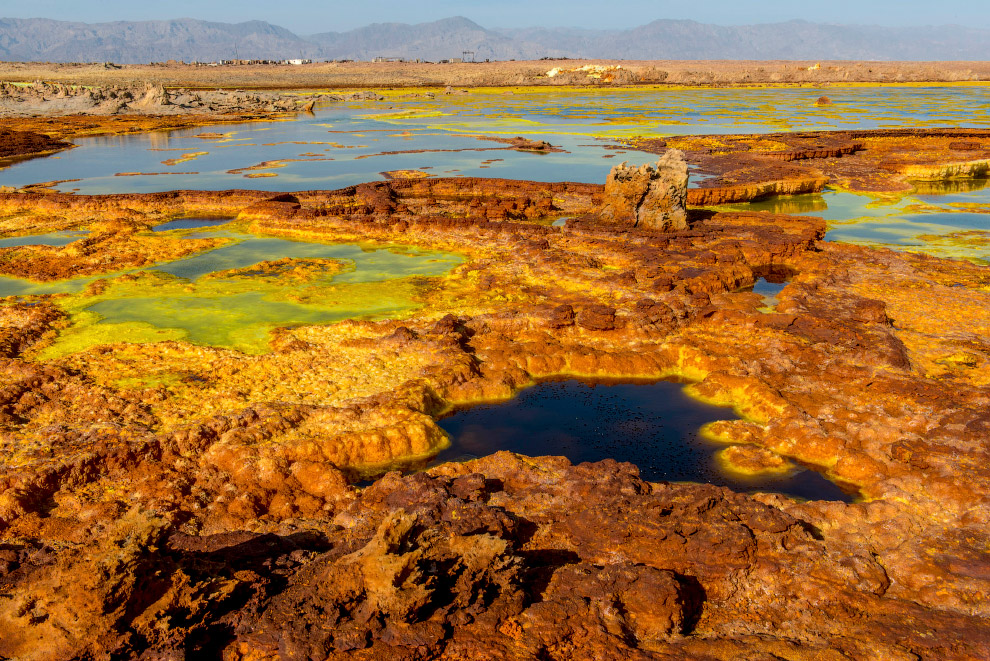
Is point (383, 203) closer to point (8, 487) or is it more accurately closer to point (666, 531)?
point (8, 487)

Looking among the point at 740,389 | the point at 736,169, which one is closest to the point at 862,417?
the point at 740,389

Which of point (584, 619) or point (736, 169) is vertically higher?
point (736, 169)

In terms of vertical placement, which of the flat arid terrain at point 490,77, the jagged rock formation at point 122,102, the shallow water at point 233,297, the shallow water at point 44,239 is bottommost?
the shallow water at point 233,297

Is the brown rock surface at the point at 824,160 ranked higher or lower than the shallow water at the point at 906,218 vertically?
higher

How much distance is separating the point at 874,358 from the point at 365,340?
7.49m

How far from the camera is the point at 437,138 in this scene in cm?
3872

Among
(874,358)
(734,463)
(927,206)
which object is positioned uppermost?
(927,206)

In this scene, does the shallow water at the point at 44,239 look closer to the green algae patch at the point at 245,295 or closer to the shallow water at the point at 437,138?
the green algae patch at the point at 245,295

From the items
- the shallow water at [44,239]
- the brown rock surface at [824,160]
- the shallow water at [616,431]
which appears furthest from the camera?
the brown rock surface at [824,160]

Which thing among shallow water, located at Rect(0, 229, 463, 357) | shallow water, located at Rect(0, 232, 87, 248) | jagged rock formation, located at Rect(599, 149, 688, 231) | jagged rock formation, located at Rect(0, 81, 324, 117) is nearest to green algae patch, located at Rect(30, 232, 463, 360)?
shallow water, located at Rect(0, 229, 463, 357)

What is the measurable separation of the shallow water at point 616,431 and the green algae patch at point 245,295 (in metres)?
3.95

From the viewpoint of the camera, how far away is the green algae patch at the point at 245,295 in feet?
37.8

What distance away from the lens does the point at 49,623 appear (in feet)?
14.5

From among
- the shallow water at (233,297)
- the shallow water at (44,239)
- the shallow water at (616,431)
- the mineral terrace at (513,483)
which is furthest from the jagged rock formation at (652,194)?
the shallow water at (44,239)
